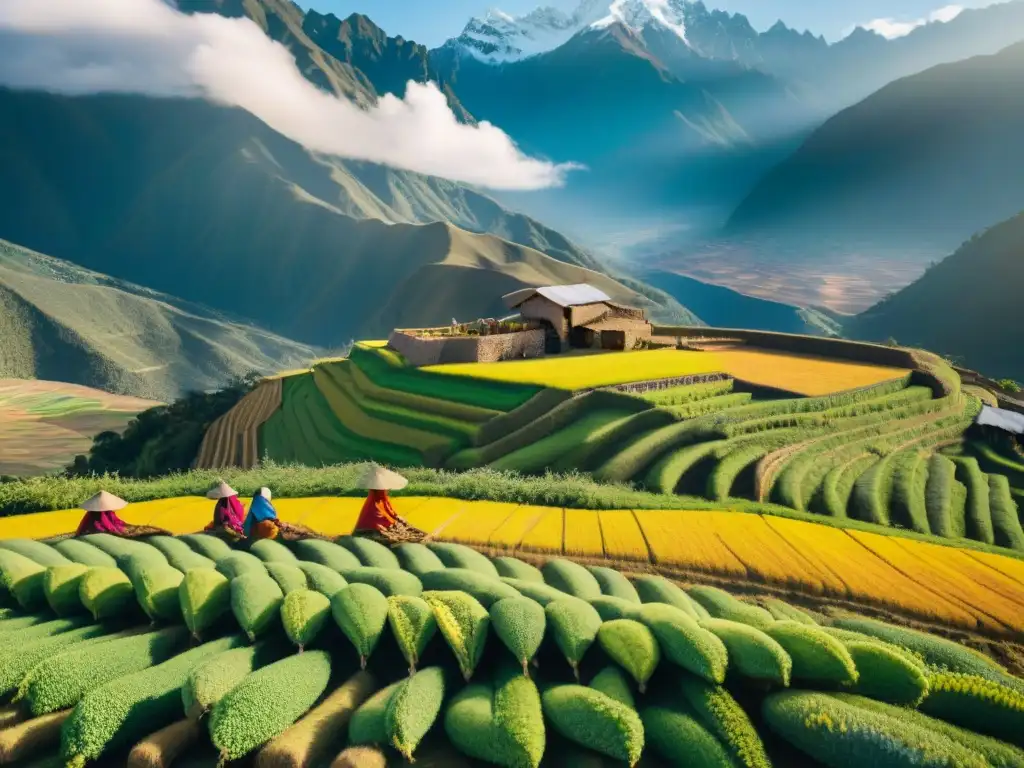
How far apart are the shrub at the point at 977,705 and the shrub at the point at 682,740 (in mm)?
2119

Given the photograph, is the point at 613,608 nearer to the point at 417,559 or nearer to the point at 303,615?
the point at 303,615

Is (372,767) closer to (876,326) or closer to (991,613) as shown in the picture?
(991,613)

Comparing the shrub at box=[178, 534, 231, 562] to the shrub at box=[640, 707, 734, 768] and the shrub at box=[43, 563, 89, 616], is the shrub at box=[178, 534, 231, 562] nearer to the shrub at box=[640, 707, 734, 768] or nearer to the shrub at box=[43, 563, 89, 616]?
the shrub at box=[43, 563, 89, 616]

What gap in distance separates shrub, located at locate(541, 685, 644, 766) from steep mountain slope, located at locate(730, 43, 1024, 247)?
177 meters

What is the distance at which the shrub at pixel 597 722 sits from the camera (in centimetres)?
479

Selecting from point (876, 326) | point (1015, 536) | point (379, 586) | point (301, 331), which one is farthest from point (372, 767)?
point (301, 331)

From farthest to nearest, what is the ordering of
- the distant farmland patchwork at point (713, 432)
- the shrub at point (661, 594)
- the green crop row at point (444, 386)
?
the green crop row at point (444, 386)
the distant farmland patchwork at point (713, 432)
the shrub at point (661, 594)

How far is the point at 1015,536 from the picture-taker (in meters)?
18.2

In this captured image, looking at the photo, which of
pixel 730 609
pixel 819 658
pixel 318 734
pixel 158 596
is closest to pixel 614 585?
pixel 730 609

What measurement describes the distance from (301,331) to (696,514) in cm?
16455

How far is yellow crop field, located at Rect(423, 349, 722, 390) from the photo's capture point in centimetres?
2695

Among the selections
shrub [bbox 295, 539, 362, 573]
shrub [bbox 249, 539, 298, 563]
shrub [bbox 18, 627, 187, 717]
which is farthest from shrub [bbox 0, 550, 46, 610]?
shrub [bbox 295, 539, 362, 573]

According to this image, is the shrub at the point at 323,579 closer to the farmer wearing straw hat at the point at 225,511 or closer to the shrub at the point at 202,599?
the shrub at the point at 202,599

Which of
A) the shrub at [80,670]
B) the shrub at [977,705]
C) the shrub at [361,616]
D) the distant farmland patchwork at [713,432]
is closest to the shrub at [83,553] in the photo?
the shrub at [80,670]
